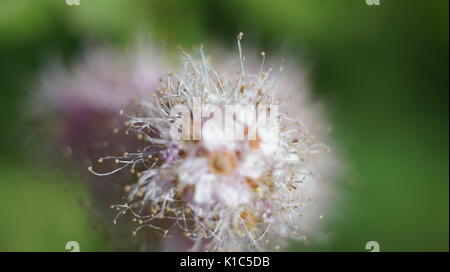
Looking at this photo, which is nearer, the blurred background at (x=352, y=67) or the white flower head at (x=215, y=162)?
the white flower head at (x=215, y=162)

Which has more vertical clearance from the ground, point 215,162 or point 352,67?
point 352,67

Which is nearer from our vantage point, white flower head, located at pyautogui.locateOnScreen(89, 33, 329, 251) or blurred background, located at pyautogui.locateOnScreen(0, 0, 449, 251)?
white flower head, located at pyautogui.locateOnScreen(89, 33, 329, 251)

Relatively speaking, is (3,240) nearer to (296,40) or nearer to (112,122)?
(112,122)

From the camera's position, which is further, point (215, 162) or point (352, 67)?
point (352, 67)
